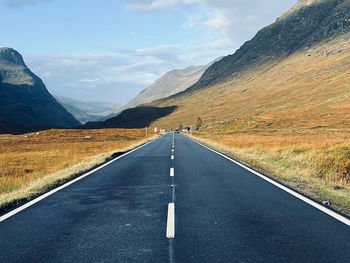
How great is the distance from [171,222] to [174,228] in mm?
325

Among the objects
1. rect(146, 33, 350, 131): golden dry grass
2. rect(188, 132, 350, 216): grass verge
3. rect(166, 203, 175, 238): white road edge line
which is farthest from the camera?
rect(146, 33, 350, 131): golden dry grass

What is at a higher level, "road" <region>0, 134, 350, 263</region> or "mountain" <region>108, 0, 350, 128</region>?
"mountain" <region>108, 0, 350, 128</region>

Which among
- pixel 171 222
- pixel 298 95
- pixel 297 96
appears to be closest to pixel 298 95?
pixel 298 95

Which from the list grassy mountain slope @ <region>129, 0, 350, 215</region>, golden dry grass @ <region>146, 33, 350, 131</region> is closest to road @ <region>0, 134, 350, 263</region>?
grassy mountain slope @ <region>129, 0, 350, 215</region>

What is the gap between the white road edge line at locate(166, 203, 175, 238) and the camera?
4844mm

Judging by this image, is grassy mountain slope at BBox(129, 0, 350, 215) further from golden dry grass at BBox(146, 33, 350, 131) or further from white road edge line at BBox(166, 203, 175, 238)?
white road edge line at BBox(166, 203, 175, 238)

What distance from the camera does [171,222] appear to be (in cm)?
544

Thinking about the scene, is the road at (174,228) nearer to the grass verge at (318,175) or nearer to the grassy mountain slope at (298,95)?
the grass verge at (318,175)

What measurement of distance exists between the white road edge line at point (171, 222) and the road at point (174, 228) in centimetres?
2

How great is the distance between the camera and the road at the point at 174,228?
13.5 ft

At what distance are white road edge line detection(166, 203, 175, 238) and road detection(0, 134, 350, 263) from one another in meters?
0.02

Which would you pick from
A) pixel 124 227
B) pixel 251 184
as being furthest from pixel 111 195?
pixel 251 184

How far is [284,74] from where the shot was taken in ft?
568

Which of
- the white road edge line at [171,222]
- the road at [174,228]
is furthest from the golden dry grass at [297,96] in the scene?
the white road edge line at [171,222]
